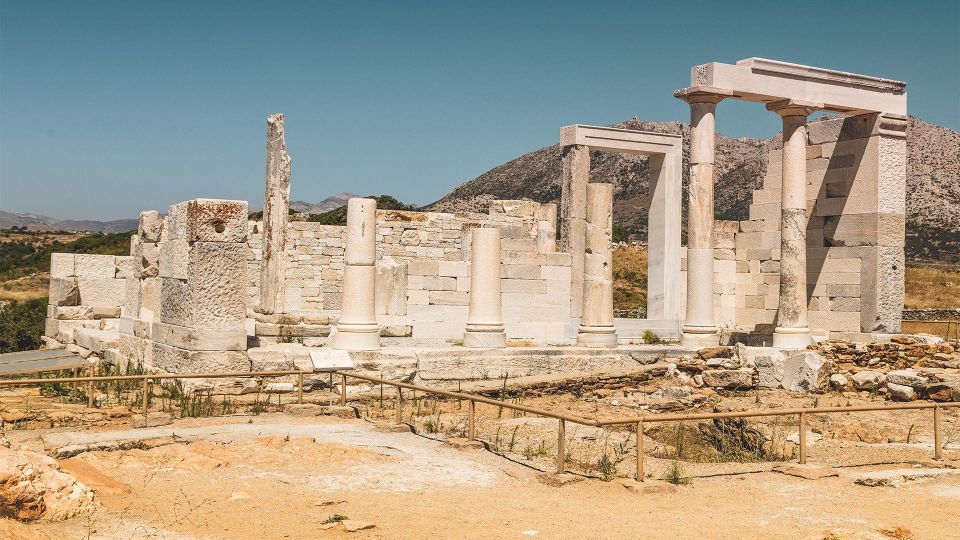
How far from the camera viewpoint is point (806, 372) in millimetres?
17891

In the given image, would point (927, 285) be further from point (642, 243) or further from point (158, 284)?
point (158, 284)

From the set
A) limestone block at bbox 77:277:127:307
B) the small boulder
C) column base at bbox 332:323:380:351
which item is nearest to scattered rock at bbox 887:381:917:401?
the small boulder

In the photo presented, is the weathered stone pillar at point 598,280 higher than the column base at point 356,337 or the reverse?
higher

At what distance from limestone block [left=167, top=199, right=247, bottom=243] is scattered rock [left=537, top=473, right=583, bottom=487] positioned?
6.66 metres

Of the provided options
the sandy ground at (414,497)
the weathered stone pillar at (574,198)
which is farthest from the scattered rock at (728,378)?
the sandy ground at (414,497)

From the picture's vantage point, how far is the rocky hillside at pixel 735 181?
6453 centimetres

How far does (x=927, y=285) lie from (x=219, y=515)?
132ft

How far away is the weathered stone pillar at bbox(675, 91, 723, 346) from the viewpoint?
1978cm

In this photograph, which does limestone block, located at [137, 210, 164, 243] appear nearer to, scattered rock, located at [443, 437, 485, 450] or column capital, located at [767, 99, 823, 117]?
scattered rock, located at [443, 437, 485, 450]

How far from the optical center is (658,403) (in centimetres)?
1570

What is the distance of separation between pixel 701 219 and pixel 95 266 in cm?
1312

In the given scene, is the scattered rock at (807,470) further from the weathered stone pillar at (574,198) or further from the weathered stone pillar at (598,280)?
the weathered stone pillar at (574,198)

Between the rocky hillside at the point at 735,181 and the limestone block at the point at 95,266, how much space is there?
38.8 metres

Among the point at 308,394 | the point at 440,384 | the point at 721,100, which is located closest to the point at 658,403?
the point at 440,384
